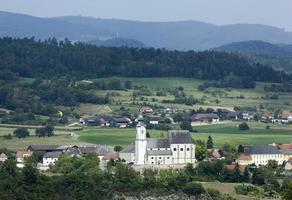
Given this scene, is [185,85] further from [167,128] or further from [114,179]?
[114,179]

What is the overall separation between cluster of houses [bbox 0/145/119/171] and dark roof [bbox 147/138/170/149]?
6.47 ft

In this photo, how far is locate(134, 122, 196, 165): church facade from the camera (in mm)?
56125

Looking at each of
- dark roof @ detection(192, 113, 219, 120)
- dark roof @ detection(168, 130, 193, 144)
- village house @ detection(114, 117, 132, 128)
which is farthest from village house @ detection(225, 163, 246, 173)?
dark roof @ detection(192, 113, 219, 120)

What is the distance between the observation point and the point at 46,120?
76.1 meters

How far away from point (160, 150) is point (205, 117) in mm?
24389

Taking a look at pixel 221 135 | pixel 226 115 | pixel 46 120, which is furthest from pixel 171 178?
pixel 226 115

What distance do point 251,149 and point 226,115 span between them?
2278 cm

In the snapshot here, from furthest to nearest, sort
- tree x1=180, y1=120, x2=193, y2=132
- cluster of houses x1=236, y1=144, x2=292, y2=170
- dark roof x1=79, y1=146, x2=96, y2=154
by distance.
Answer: tree x1=180, y1=120, x2=193, y2=132 → cluster of houses x1=236, y1=144, x2=292, y2=170 → dark roof x1=79, y1=146, x2=96, y2=154

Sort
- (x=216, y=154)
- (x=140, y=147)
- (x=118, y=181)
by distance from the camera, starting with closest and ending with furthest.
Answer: (x=118, y=181) < (x=140, y=147) < (x=216, y=154)

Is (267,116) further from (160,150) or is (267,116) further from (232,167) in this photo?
(232,167)

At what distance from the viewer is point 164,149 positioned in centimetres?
5688

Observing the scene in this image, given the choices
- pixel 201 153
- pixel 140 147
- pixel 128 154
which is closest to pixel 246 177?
pixel 201 153

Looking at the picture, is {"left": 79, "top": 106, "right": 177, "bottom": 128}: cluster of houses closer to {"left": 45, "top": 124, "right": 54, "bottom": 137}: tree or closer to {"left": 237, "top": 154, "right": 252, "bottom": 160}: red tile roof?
{"left": 45, "top": 124, "right": 54, "bottom": 137}: tree

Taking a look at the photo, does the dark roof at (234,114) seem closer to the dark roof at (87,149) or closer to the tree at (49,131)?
the tree at (49,131)
